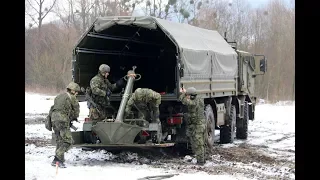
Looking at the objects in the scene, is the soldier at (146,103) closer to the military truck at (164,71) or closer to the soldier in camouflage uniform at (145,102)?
the soldier in camouflage uniform at (145,102)

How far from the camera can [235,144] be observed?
14086mm

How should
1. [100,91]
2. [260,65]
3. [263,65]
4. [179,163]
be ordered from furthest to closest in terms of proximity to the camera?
[260,65], [263,65], [100,91], [179,163]

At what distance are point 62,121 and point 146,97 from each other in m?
1.64

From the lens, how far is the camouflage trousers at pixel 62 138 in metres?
9.67

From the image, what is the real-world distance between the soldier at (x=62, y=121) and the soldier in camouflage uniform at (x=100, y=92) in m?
0.85

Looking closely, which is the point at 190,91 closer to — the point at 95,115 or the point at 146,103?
the point at 146,103

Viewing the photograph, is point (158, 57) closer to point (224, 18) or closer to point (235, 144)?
point (235, 144)

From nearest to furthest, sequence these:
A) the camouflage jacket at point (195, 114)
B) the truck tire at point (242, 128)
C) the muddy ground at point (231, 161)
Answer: the muddy ground at point (231, 161) < the camouflage jacket at point (195, 114) < the truck tire at point (242, 128)

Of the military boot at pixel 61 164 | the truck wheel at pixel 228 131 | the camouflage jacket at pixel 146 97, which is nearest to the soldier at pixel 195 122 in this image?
the camouflage jacket at pixel 146 97

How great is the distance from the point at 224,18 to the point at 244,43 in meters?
3.41

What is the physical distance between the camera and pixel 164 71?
13.6 metres

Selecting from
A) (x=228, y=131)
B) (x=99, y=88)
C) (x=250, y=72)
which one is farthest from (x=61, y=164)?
(x=250, y=72)

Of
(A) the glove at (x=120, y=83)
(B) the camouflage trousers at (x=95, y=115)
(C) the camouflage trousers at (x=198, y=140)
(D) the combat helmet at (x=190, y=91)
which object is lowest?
(C) the camouflage trousers at (x=198, y=140)

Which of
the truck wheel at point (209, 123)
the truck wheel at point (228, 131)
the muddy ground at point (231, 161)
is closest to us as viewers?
the muddy ground at point (231, 161)
